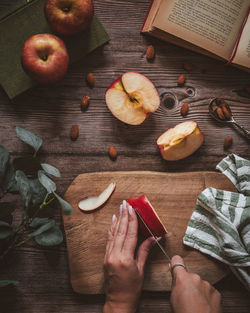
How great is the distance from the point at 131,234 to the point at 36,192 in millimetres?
310

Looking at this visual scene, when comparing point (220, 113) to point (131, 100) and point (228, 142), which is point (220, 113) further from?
point (131, 100)

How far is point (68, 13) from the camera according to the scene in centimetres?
86

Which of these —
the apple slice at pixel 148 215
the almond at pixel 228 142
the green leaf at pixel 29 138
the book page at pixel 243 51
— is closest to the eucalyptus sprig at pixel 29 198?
the green leaf at pixel 29 138

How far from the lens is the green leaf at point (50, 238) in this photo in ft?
2.65

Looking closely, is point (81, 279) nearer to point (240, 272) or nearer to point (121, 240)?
point (121, 240)

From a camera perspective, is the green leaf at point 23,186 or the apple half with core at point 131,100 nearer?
the green leaf at point 23,186

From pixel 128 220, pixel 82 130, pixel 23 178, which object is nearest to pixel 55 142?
pixel 82 130

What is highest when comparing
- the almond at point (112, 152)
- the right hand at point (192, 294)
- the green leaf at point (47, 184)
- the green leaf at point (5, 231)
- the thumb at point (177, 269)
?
the green leaf at point (47, 184)

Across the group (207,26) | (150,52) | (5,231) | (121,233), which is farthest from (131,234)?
(207,26)

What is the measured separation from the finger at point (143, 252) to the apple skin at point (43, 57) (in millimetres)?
568

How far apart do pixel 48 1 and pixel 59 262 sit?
0.79 m

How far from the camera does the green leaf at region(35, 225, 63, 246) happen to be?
0.81 metres

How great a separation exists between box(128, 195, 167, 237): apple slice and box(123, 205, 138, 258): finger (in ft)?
0.05

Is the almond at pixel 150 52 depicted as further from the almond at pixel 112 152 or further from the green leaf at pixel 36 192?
the green leaf at pixel 36 192
